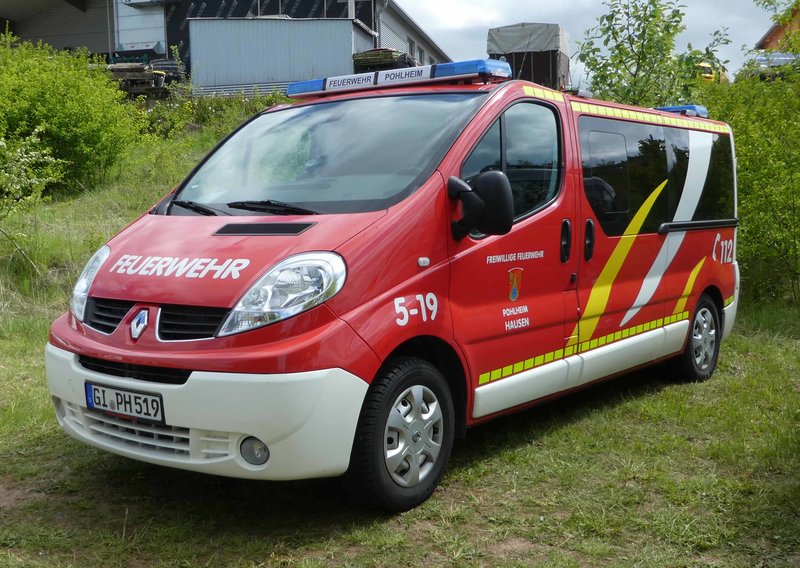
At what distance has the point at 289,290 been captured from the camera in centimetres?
334

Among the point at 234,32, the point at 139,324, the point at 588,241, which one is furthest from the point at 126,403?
the point at 234,32

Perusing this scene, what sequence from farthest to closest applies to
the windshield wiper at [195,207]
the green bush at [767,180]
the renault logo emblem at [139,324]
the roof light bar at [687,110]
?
1. the green bush at [767,180]
2. the roof light bar at [687,110]
3. the windshield wiper at [195,207]
4. the renault logo emblem at [139,324]

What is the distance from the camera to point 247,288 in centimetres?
333

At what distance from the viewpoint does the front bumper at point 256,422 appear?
3193 millimetres

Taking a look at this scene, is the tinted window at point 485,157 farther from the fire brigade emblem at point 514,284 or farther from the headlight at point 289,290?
the headlight at point 289,290

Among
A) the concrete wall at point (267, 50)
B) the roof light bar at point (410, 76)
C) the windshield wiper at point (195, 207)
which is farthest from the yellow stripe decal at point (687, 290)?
the concrete wall at point (267, 50)

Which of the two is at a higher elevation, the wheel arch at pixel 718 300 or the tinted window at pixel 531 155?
the tinted window at pixel 531 155

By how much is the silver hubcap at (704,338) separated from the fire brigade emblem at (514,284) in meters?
2.45

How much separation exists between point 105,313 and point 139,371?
0.42 metres

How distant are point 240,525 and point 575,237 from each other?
240cm

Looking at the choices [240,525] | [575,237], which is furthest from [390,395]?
[575,237]

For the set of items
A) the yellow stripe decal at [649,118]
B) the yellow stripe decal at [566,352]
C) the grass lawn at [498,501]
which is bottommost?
the grass lawn at [498,501]

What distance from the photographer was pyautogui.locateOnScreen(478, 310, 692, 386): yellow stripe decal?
4199 millimetres

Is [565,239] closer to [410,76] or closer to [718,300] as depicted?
[410,76]
